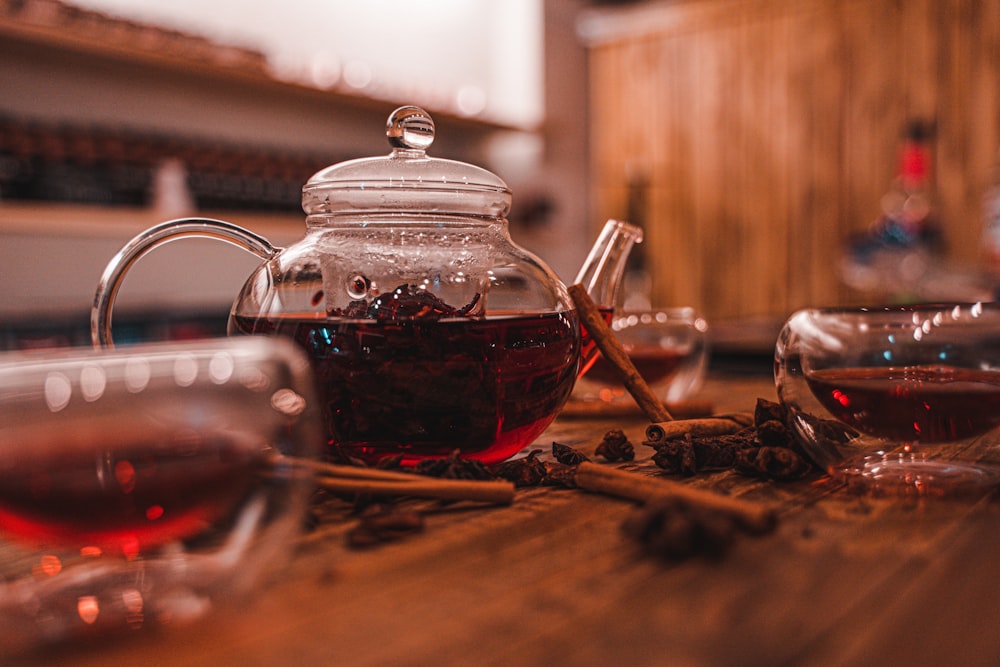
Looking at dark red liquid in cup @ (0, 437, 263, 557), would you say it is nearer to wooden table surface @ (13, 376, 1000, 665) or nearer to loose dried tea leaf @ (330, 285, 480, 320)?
wooden table surface @ (13, 376, 1000, 665)

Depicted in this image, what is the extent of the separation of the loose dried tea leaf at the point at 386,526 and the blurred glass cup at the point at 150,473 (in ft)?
0.27

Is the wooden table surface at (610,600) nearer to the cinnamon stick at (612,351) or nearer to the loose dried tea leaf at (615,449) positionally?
the loose dried tea leaf at (615,449)

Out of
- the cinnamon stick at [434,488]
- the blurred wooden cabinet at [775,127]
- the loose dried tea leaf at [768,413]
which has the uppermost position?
the blurred wooden cabinet at [775,127]

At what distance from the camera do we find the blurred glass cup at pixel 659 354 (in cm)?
114

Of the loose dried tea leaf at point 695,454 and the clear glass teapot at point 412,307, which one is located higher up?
the clear glass teapot at point 412,307

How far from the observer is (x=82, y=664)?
342 mm

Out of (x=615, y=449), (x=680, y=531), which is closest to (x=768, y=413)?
(x=615, y=449)

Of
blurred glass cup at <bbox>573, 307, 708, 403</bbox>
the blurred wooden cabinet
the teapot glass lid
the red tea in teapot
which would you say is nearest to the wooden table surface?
the red tea in teapot

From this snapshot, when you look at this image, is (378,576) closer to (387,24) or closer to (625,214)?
(387,24)

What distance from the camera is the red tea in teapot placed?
2.08 feet

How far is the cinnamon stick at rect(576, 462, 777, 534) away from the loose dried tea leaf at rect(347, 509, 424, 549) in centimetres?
14

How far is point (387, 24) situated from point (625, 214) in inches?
63.4

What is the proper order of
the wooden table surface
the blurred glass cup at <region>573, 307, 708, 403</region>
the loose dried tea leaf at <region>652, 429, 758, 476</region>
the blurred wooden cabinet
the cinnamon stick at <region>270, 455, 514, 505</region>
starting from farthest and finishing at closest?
1. the blurred wooden cabinet
2. the blurred glass cup at <region>573, 307, 708, 403</region>
3. the loose dried tea leaf at <region>652, 429, 758, 476</region>
4. the cinnamon stick at <region>270, 455, 514, 505</region>
5. the wooden table surface

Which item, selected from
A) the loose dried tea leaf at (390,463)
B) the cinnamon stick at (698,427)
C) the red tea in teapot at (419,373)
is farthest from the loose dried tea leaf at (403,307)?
the cinnamon stick at (698,427)
